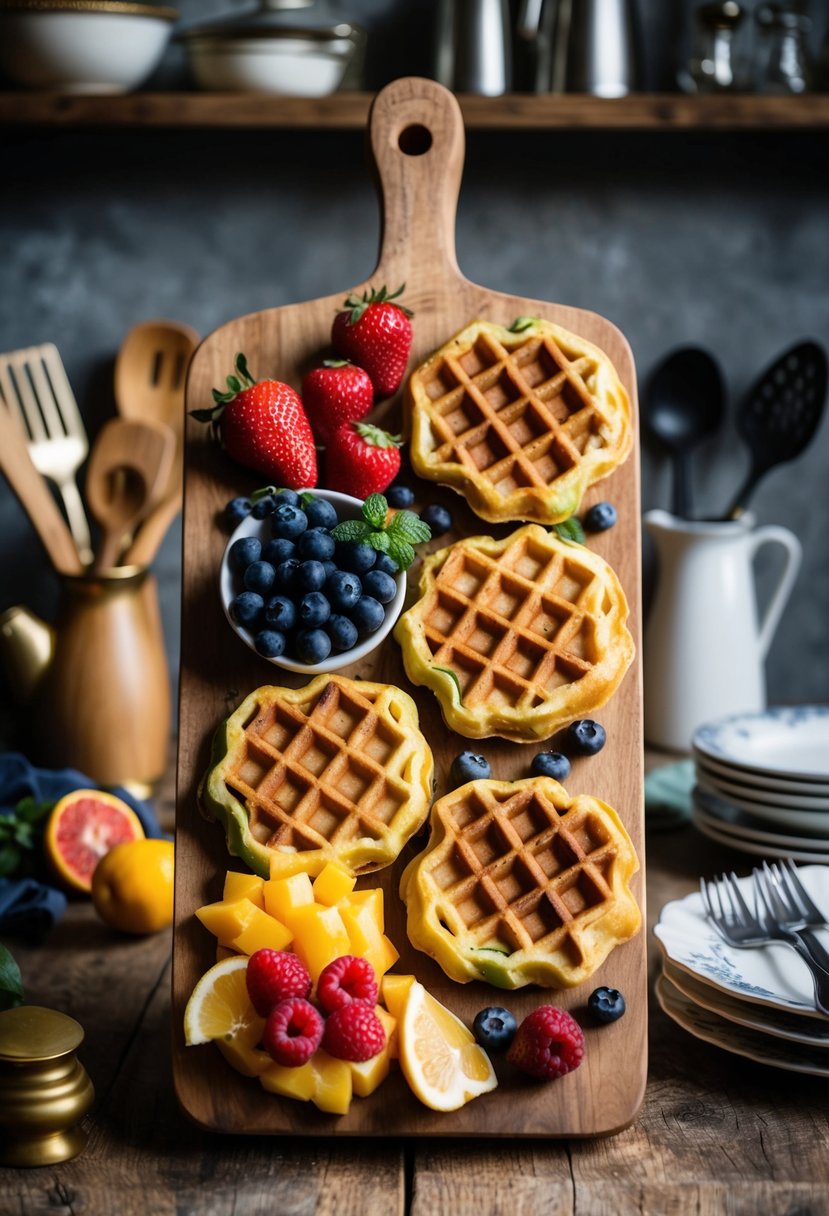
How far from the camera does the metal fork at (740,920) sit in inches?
47.2

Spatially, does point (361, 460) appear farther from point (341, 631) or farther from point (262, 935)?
point (262, 935)

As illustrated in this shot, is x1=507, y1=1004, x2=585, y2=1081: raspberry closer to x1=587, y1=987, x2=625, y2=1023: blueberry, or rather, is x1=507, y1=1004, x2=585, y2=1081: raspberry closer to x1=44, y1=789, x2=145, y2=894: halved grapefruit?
x1=587, y1=987, x2=625, y2=1023: blueberry

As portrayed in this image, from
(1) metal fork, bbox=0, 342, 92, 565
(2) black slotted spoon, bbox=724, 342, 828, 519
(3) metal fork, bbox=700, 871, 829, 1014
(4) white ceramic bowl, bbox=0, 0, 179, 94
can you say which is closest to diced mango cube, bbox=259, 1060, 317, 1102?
(3) metal fork, bbox=700, 871, 829, 1014

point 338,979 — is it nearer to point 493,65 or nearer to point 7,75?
point 493,65

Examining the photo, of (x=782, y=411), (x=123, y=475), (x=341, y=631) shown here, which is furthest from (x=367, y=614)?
(x=782, y=411)

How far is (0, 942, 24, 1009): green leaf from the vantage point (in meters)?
1.13

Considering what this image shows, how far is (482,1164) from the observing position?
3.29 ft

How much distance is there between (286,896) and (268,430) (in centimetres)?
46

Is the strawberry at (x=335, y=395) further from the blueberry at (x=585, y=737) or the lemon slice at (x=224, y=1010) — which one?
the lemon slice at (x=224, y=1010)

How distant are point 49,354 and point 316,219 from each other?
1.80 ft

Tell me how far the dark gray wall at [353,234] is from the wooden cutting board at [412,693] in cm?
86

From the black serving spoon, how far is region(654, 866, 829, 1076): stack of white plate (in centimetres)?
110

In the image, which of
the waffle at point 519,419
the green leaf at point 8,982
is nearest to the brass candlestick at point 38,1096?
the green leaf at point 8,982

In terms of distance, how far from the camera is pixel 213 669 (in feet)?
3.87
